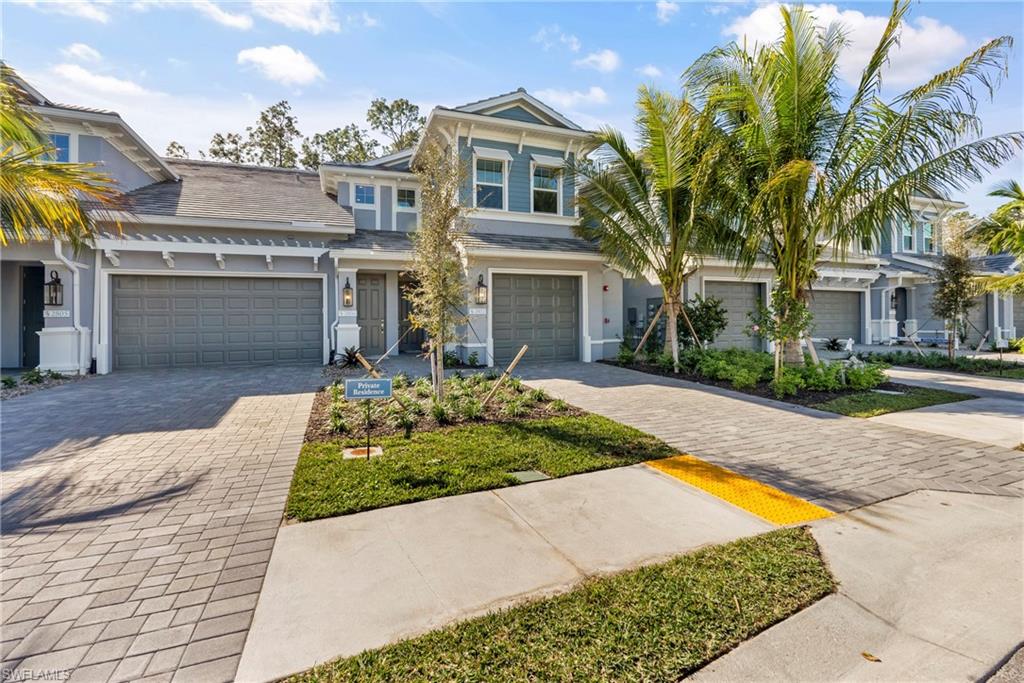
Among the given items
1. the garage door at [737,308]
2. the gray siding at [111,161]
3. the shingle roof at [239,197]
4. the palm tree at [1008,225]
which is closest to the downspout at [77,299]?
the shingle roof at [239,197]

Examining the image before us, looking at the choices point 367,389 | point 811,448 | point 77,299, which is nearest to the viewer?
point 367,389

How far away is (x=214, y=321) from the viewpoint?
11.8 meters

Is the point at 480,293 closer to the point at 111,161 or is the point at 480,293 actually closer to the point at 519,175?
the point at 519,175

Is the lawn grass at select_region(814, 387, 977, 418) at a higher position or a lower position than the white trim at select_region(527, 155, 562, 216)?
lower

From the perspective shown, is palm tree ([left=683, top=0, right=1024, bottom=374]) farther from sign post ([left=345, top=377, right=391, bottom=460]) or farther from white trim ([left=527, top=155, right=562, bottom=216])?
sign post ([left=345, top=377, right=391, bottom=460])

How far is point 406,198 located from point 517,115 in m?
4.49

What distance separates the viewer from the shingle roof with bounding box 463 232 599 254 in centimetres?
1162

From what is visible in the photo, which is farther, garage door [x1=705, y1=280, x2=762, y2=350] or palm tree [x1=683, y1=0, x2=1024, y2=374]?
garage door [x1=705, y1=280, x2=762, y2=350]

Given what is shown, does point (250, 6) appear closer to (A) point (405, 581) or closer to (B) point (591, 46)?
(B) point (591, 46)

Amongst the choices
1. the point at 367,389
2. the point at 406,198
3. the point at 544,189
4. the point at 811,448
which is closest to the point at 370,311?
the point at 406,198

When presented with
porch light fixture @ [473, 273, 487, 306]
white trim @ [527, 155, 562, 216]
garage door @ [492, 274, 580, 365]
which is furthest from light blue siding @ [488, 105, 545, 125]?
porch light fixture @ [473, 273, 487, 306]

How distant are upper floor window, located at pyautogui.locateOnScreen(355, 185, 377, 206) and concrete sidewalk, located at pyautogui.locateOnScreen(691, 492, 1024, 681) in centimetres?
1415

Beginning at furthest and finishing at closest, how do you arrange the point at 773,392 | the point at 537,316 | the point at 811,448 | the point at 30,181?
1. the point at 537,316
2. the point at 773,392
3. the point at 30,181
4. the point at 811,448

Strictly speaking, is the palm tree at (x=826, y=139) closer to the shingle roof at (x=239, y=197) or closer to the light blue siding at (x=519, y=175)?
the light blue siding at (x=519, y=175)
